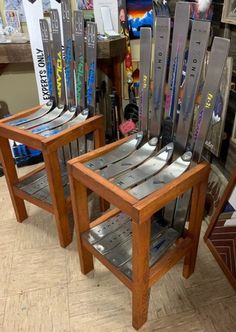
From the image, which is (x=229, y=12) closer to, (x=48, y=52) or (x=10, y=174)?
(x=48, y=52)

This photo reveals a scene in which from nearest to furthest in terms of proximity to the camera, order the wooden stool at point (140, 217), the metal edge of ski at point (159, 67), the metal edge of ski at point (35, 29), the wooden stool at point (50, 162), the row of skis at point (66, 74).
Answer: the wooden stool at point (140, 217) < the metal edge of ski at point (159, 67) < the wooden stool at point (50, 162) < the row of skis at point (66, 74) < the metal edge of ski at point (35, 29)

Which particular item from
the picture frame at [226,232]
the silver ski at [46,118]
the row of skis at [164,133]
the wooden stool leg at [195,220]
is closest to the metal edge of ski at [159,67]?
the row of skis at [164,133]

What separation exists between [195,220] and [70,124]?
67 centimetres

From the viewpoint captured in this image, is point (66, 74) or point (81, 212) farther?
point (66, 74)

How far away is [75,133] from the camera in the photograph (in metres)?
1.19

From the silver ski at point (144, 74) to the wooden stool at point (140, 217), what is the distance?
0.17 m

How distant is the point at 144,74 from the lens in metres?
1.02

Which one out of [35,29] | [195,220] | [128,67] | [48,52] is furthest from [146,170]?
[35,29]

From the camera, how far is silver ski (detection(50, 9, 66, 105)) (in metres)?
1.29

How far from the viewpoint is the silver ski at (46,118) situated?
4.17ft

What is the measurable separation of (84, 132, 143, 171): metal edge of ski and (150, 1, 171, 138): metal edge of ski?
0.07 metres

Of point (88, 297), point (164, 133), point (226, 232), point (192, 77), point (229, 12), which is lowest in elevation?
point (88, 297)

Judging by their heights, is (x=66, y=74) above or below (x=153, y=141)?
above

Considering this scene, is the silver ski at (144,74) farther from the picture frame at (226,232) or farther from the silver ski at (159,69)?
the picture frame at (226,232)
